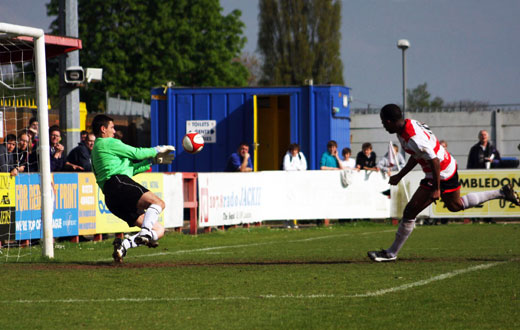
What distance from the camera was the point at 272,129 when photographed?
26.1m

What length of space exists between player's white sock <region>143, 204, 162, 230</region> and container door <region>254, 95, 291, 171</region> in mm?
15348

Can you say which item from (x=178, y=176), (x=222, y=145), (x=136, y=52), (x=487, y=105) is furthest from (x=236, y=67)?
(x=178, y=176)

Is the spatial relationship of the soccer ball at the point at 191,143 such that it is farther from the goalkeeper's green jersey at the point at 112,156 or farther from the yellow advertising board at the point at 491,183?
the yellow advertising board at the point at 491,183

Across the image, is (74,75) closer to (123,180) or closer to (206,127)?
(123,180)

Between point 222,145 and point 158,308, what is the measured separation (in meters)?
17.7

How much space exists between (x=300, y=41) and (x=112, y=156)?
7527cm

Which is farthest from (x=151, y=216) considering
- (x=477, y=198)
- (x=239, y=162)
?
(x=239, y=162)

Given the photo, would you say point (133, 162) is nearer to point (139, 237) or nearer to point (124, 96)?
point (139, 237)

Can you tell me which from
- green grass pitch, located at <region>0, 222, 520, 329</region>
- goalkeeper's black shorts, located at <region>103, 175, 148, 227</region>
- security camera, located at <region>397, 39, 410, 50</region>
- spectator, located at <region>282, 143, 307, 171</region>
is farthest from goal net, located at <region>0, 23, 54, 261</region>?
security camera, located at <region>397, 39, 410, 50</region>

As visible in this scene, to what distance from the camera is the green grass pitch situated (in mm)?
6551

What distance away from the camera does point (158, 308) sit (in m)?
7.18

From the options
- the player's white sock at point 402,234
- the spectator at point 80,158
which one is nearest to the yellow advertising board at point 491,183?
the spectator at point 80,158

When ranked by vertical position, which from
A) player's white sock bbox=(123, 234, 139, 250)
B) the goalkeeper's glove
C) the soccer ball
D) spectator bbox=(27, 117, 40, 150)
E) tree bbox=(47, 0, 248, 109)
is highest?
tree bbox=(47, 0, 248, 109)

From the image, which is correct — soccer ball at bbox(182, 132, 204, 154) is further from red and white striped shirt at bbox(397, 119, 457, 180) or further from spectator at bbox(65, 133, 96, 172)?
spectator at bbox(65, 133, 96, 172)
